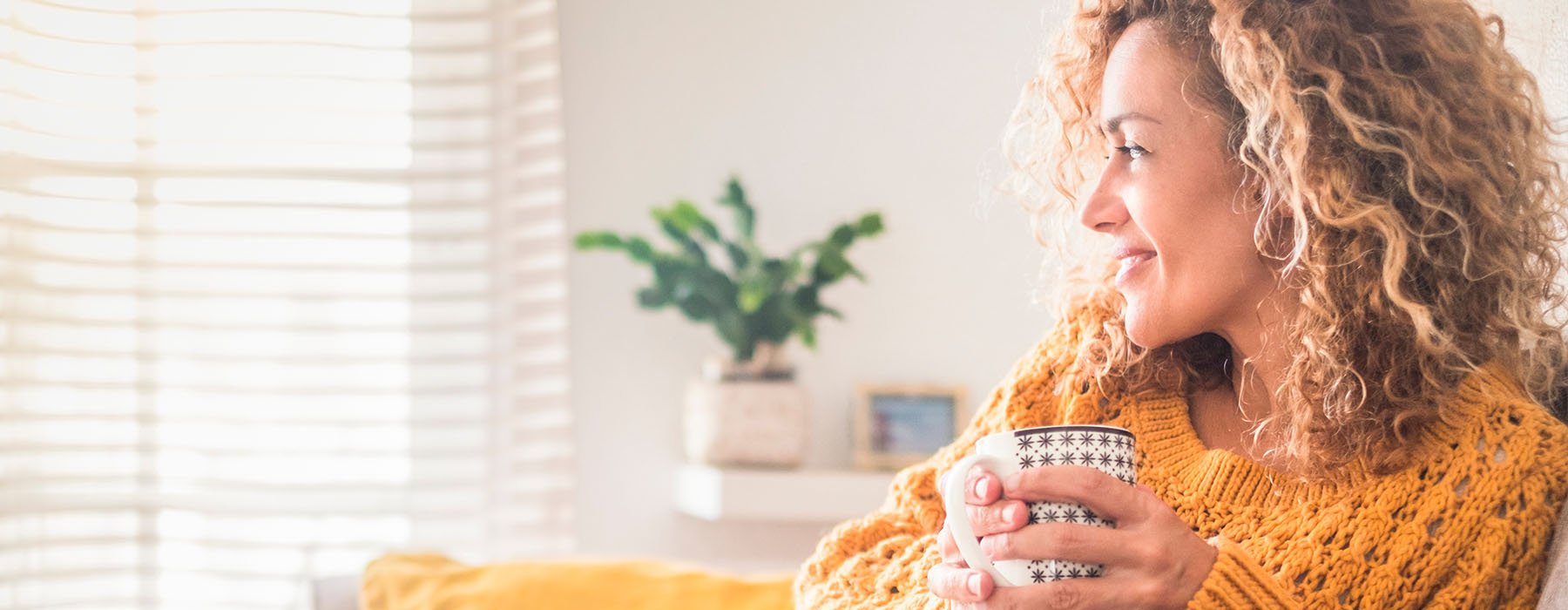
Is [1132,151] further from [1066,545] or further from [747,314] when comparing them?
[747,314]

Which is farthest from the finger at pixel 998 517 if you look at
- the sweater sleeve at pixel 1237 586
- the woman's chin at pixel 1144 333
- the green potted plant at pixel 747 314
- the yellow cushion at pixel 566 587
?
the green potted plant at pixel 747 314

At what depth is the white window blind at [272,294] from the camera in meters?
2.37

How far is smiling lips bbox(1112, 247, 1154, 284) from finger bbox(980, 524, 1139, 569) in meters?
0.26

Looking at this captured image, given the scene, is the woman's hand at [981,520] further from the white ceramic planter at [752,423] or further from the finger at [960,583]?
the white ceramic planter at [752,423]

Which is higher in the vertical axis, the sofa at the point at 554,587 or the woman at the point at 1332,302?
the woman at the point at 1332,302

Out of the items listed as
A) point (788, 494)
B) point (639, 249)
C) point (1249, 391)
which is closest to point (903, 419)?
point (788, 494)

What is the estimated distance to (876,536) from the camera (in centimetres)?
102

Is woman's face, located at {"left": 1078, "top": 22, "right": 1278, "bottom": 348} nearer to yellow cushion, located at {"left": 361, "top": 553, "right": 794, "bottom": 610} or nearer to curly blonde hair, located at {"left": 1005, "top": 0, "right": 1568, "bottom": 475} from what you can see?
curly blonde hair, located at {"left": 1005, "top": 0, "right": 1568, "bottom": 475}

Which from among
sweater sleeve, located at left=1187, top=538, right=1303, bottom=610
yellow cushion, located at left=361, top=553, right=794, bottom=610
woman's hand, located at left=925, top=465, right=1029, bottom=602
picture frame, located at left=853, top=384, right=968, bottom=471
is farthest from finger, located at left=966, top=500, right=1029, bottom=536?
picture frame, located at left=853, top=384, right=968, bottom=471

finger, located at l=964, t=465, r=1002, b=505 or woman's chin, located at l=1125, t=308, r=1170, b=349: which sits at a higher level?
woman's chin, located at l=1125, t=308, r=1170, b=349

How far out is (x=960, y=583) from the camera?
0.71 meters

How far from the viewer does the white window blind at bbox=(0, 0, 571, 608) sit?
7.79 ft

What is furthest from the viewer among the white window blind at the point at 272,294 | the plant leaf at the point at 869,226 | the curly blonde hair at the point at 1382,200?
the plant leaf at the point at 869,226

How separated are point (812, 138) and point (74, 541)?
168 cm
